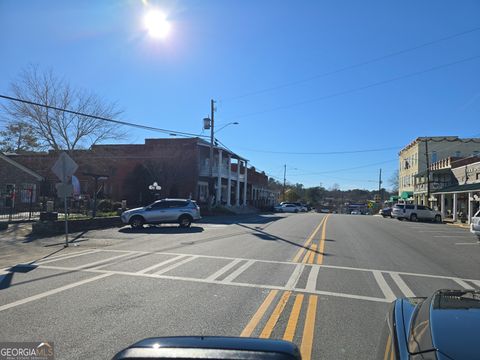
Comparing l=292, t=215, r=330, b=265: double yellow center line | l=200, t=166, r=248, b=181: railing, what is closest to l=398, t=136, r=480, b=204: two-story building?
l=200, t=166, r=248, b=181: railing

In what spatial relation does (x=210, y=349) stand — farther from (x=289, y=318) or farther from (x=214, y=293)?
(x=214, y=293)

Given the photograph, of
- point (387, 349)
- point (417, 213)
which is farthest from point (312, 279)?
point (417, 213)

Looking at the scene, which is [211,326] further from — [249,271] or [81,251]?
[81,251]

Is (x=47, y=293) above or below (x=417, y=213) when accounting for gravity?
below

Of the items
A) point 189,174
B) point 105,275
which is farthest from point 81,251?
point 189,174

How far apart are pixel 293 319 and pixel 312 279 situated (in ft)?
10.2

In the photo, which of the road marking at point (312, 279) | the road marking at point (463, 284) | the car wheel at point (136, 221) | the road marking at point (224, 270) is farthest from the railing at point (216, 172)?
the road marking at point (463, 284)

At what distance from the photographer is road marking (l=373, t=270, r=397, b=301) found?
7.35 m

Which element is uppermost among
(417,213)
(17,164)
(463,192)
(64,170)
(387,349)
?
(17,164)

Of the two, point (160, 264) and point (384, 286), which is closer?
point (384, 286)

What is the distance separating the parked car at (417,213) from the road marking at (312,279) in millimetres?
34976

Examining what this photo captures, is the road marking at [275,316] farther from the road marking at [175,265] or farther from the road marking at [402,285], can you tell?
the road marking at [175,265]

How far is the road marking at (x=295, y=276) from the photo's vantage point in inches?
321

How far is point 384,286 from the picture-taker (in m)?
8.31
